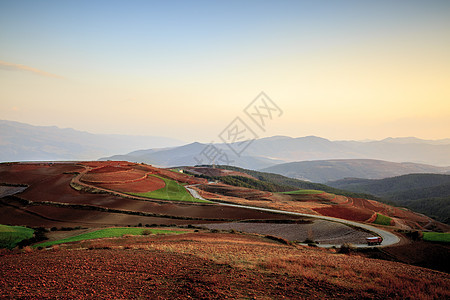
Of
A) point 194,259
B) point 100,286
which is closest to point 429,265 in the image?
point 194,259

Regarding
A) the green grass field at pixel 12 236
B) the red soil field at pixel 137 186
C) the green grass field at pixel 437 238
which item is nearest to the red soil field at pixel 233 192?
the red soil field at pixel 137 186

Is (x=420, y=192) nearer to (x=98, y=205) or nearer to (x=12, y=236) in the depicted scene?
(x=98, y=205)

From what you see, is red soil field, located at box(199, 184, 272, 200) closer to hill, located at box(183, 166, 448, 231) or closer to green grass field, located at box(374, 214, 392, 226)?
hill, located at box(183, 166, 448, 231)

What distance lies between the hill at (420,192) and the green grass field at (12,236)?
103 metres

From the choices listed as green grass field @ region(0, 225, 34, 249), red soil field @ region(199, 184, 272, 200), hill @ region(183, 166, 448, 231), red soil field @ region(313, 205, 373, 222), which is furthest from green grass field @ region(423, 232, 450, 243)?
green grass field @ region(0, 225, 34, 249)

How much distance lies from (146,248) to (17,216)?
100.0 feet

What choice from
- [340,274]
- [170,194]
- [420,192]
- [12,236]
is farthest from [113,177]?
[420,192]

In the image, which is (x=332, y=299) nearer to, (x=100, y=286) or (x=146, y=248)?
(x=100, y=286)

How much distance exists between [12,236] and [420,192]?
16694 centimetres

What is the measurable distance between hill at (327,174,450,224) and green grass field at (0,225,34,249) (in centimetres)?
10256

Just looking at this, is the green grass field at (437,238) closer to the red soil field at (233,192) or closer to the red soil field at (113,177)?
the red soil field at (233,192)

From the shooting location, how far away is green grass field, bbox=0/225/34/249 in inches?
980

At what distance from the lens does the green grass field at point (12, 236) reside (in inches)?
980

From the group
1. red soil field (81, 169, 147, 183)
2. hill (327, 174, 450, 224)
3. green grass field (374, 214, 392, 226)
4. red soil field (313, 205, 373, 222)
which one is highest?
red soil field (81, 169, 147, 183)
